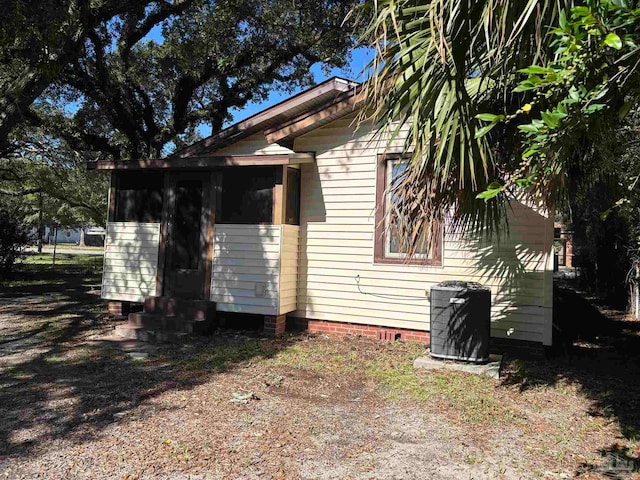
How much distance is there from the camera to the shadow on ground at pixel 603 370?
3857mm

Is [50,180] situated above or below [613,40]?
above

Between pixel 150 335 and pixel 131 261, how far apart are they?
6.16 ft

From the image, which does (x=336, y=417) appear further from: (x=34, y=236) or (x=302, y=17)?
(x=34, y=236)

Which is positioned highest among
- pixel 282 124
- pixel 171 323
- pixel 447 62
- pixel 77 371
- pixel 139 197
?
pixel 282 124

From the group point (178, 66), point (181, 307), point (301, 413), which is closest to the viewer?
point (301, 413)

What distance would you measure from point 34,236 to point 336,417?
17450 mm

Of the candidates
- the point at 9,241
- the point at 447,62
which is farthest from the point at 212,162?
the point at 9,241

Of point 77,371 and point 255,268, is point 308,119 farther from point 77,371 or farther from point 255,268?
point 77,371

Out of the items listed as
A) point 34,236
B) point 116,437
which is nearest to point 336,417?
point 116,437

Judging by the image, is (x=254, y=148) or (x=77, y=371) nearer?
(x=77, y=371)

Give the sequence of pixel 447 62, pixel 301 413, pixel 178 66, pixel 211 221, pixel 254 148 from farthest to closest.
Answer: pixel 178 66 < pixel 254 148 < pixel 211 221 < pixel 301 413 < pixel 447 62

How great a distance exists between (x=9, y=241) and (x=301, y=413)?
51.0 ft

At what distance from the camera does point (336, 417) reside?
445cm

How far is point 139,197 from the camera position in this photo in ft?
29.4
